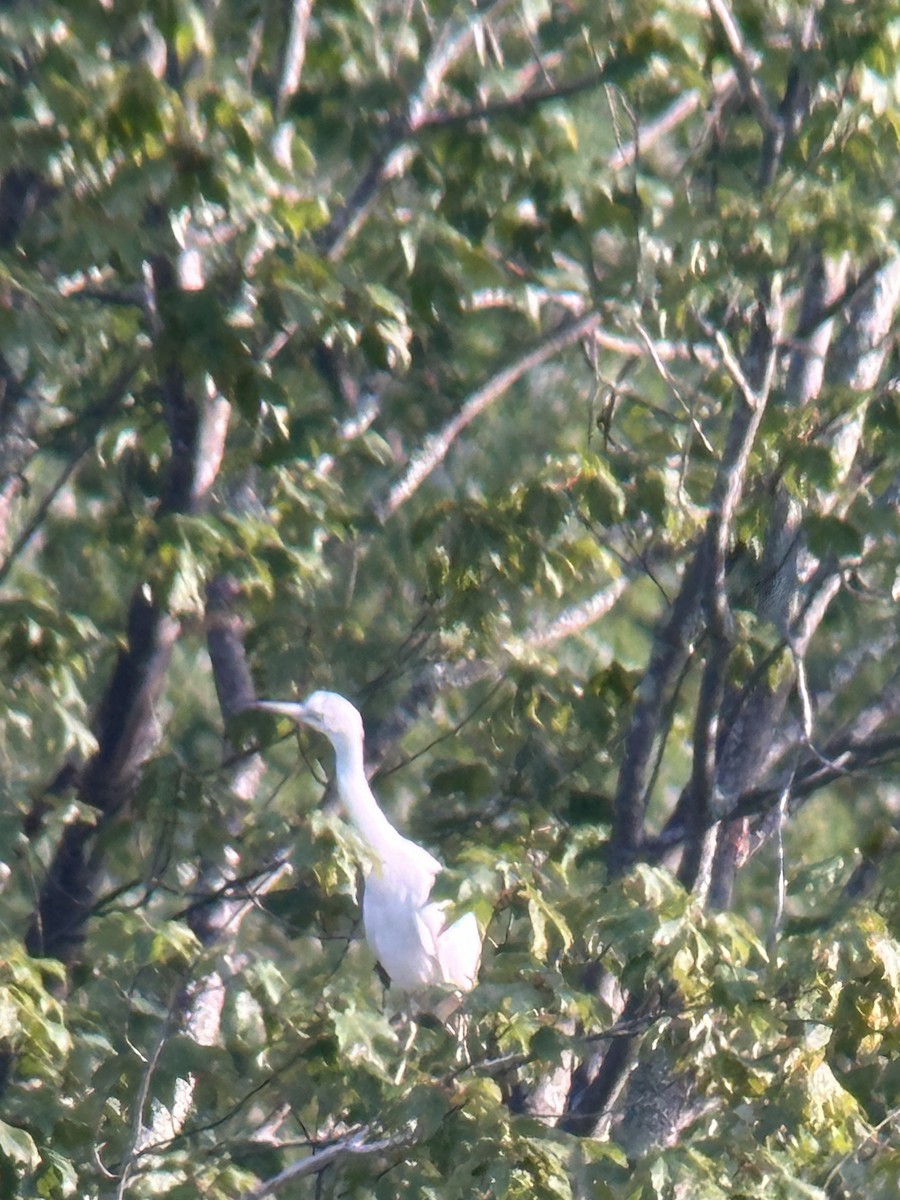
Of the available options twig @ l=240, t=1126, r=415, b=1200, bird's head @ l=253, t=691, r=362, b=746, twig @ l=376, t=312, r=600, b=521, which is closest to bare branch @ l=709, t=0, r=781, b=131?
twig @ l=376, t=312, r=600, b=521

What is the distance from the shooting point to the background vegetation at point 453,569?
402cm

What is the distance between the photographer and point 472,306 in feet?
18.5

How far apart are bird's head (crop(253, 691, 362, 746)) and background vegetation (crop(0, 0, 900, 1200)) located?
0.43 feet

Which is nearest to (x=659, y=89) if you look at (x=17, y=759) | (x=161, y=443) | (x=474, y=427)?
(x=161, y=443)

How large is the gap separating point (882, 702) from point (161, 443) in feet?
7.56

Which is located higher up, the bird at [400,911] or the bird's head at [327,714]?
the bird's head at [327,714]

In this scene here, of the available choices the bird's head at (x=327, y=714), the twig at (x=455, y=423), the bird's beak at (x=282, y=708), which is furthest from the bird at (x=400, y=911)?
the twig at (x=455, y=423)

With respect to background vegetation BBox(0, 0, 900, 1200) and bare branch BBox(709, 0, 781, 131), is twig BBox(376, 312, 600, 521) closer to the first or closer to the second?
background vegetation BBox(0, 0, 900, 1200)

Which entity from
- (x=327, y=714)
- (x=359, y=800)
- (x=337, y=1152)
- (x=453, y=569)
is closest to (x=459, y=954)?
(x=359, y=800)

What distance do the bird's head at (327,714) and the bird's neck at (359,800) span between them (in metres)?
0.10

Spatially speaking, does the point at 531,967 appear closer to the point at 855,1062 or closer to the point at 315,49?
the point at 855,1062

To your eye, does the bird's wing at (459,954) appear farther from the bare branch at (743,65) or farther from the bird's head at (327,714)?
the bare branch at (743,65)

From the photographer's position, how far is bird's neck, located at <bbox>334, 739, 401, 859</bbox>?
6.00 m

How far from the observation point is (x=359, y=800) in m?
6.14
